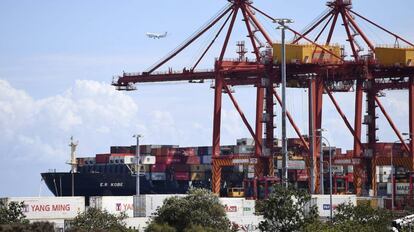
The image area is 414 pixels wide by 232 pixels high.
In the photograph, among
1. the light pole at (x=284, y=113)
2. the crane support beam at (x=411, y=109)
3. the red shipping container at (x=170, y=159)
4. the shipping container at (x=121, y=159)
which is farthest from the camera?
the shipping container at (x=121, y=159)

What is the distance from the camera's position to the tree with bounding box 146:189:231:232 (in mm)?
62094

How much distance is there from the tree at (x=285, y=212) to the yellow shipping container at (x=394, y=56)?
76518mm

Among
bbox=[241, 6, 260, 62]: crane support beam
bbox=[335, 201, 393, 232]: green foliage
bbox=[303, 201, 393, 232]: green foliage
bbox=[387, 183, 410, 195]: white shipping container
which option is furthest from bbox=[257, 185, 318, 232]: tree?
bbox=[241, 6, 260, 62]: crane support beam

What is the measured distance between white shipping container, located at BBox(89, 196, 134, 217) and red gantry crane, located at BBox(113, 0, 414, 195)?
3953 centimetres

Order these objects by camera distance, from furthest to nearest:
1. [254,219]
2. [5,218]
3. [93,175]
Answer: [93,175] → [254,219] → [5,218]

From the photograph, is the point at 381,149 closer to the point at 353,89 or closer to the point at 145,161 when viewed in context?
the point at 353,89

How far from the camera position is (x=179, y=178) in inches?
6270

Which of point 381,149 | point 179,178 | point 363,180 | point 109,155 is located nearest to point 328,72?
point 363,180

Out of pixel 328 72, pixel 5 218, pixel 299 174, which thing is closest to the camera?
pixel 5 218

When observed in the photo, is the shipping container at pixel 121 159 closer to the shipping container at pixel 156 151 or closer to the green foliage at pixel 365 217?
the shipping container at pixel 156 151

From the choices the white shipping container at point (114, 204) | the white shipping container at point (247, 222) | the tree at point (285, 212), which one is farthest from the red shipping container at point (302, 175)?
the tree at point (285, 212)

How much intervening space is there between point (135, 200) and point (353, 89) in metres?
53.8

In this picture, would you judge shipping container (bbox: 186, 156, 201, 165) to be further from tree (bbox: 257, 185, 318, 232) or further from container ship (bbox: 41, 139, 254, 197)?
tree (bbox: 257, 185, 318, 232)

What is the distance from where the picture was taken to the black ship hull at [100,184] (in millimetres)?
156000
